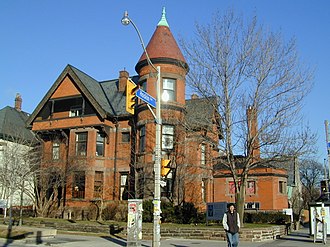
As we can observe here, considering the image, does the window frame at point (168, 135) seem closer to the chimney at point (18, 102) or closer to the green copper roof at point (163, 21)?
the green copper roof at point (163, 21)

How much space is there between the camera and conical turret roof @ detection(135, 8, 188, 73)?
99.4 ft

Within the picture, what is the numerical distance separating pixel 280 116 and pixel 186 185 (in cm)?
1107

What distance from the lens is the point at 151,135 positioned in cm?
2941

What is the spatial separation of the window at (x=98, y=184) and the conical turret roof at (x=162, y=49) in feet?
30.6

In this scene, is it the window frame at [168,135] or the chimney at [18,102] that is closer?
the window frame at [168,135]

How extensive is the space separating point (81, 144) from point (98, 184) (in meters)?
3.69

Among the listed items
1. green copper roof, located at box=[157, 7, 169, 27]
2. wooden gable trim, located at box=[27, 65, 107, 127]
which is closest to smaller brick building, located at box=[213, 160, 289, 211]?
wooden gable trim, located at box=[27, 65, 107, 127]

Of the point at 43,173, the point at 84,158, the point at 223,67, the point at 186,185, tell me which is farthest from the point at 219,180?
the point at 223,67

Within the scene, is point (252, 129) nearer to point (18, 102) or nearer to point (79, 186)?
point (79, 186)

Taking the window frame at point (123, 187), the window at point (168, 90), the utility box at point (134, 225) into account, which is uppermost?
the window at point (168, 90)

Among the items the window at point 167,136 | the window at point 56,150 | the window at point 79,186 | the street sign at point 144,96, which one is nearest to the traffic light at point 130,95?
the street sign at point 144,96

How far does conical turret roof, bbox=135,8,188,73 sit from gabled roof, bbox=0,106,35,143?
16206 mm

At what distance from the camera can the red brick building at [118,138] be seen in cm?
2870

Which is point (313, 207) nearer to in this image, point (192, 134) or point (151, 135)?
point (192, 134)
